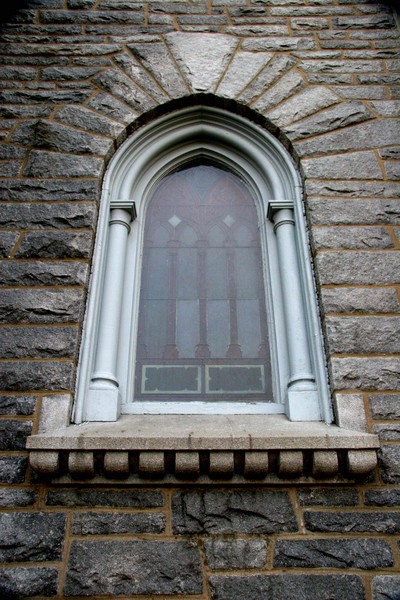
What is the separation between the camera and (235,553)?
84.0 inches

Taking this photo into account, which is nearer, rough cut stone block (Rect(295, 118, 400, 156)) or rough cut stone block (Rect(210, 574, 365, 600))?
rough cut stone block (Rect(210, 574, 365, 600))

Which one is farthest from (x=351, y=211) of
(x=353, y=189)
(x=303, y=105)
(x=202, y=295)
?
(x=202, y=295)

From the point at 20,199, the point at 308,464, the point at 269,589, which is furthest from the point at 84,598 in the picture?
the point at 20,199

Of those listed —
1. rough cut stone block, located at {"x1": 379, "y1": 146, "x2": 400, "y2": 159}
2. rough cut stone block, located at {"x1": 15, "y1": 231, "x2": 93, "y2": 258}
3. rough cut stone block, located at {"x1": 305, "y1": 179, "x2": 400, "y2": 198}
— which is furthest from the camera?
rough cut stone block, located at {"x1": 379, "y1": 146, "x2": 400, "y2": 159}

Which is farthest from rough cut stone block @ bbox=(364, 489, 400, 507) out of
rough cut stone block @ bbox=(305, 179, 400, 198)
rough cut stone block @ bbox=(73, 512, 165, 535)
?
rough cut stone block @ bbox=(305, 179, 400, 198)

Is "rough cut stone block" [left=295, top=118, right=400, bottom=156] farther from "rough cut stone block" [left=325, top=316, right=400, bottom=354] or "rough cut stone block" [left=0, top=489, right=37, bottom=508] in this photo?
"rough cut stone block" [left=0, top=489, right=37, bottom=508]

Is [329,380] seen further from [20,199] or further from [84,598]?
[20,199]

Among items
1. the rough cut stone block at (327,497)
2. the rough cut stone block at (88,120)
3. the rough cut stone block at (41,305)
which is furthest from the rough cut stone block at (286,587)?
the rough cut stone block at (88,120)

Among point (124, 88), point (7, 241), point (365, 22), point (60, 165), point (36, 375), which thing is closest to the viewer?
point (36, 375)

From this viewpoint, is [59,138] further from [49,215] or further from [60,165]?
[49,215]

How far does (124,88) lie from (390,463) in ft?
9.91

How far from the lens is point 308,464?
2.27m

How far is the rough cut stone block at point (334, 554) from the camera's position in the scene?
6.98 ft

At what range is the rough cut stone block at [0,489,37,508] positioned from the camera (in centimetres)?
226
